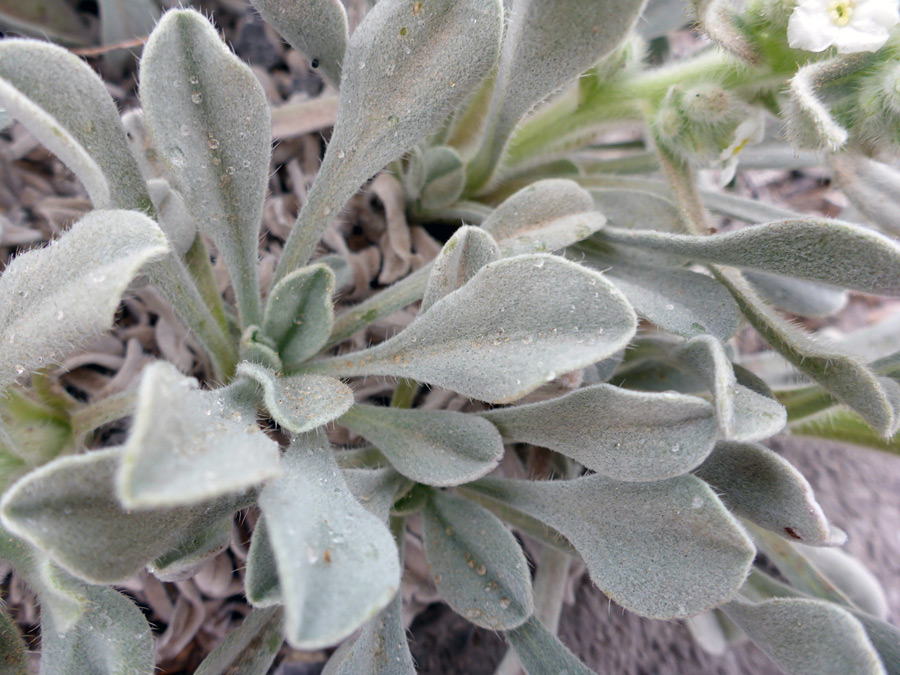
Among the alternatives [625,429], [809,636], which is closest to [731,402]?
[625,429]

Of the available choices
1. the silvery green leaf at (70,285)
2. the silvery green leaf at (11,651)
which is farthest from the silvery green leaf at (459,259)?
the silvery green leaf at (11,651)

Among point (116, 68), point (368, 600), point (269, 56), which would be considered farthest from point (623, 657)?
point (116, 68)

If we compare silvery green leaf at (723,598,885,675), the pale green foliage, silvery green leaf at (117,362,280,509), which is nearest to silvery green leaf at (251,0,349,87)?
the pale green foliage

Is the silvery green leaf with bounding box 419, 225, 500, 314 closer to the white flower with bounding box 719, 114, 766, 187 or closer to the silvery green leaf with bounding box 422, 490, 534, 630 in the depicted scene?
the silvery green leaf with bounding box 422, 490, 534, 630

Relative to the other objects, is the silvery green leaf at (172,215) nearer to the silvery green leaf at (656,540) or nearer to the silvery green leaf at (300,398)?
the silvery green leaf at (300,398)

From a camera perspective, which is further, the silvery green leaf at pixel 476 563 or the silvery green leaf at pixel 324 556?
the silvery green leaf at pixel 476 563

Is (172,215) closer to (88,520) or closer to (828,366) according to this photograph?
(88,520)
